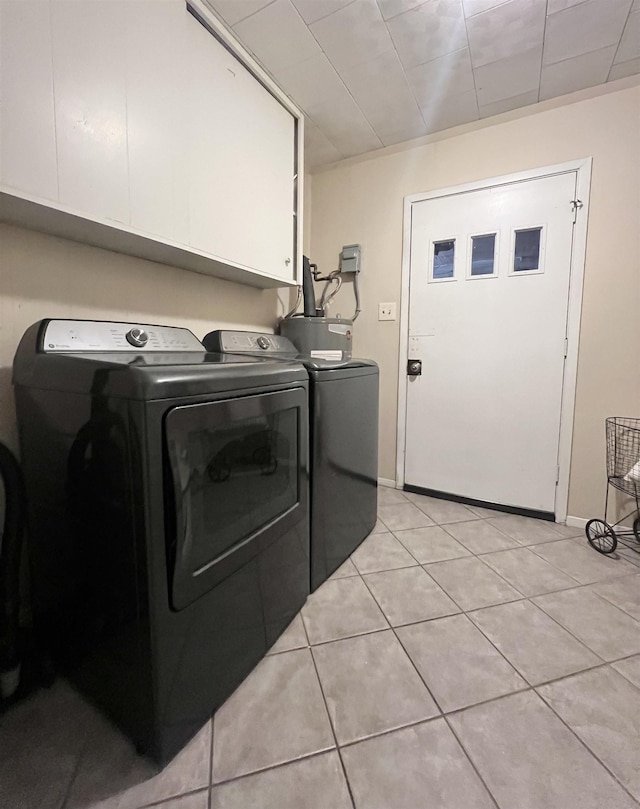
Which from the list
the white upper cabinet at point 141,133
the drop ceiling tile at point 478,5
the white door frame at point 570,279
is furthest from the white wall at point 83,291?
the white door frame at point 570,279

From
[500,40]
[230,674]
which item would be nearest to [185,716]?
[230,674]

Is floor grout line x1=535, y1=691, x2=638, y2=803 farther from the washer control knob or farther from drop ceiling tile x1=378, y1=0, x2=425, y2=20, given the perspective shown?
drop ceiling tile x1=378, y1=0, x2=425, y2=20

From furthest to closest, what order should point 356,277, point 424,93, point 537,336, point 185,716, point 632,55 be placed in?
point 356,277 → point 537,336 → point 424,93 → point 632,55 → point 185,716

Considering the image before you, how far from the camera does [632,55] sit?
1.58 metres

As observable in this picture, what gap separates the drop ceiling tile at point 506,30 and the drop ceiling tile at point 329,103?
24.3 inches

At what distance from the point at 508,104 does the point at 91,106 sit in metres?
2.09

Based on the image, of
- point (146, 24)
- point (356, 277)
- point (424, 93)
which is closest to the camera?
point (146, 24)

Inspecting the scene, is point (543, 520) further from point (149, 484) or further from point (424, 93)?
point (424, 93)

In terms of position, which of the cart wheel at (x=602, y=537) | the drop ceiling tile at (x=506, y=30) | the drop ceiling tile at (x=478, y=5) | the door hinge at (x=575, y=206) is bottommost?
the cart wheel at (x=602, y=537)

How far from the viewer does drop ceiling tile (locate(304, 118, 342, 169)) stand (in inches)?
83.5

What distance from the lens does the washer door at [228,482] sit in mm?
762

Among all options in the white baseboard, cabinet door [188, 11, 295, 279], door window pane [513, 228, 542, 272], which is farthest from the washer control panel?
door window pane [513, 228, 542, 272]

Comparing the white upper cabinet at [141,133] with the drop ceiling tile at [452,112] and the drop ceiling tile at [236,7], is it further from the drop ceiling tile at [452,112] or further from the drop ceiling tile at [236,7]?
the drop ceiling tile at [452,112]

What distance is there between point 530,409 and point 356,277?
1444 millimetres
